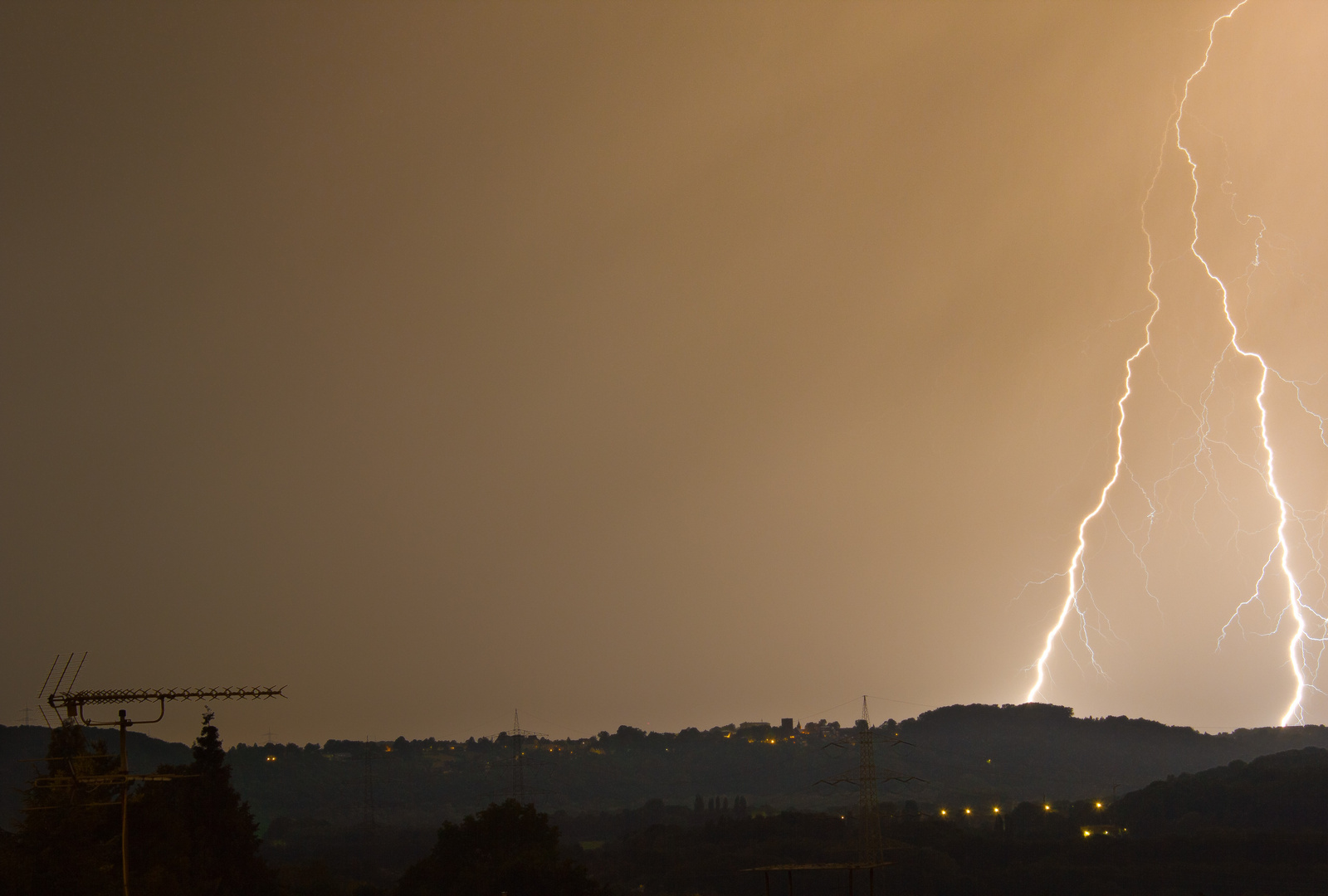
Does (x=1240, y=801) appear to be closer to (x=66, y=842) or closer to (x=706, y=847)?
(x=706, y=847)

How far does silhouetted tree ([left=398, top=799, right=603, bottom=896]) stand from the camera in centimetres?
4497

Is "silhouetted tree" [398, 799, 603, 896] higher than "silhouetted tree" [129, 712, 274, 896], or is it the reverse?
"silhouetted tree" [129, 712, 274, 896]

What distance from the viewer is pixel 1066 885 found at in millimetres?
79250

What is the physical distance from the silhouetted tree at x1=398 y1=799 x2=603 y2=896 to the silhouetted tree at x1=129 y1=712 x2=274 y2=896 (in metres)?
7.21

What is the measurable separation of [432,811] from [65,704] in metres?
177

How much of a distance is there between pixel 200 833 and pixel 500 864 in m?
12.6

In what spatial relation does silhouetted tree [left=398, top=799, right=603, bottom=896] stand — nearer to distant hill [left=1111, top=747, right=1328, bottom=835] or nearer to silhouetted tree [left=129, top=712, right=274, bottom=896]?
silhouetted tree [left=129, top=712, right=274, bottom=896]

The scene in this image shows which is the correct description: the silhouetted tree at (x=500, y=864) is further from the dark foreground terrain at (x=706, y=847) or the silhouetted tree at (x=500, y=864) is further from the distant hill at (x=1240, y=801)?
the distant hill at (x=1240, y=801)

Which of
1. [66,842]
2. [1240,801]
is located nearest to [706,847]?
[1240,801]

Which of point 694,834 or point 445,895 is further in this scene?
point 694,834

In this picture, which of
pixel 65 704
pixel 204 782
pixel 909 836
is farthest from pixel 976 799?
pixel 65 704

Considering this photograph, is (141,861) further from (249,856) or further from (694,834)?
(694,834)

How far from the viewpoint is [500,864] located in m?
48.8

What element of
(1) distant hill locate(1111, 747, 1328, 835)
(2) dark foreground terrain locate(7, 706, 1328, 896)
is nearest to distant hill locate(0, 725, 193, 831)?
(2) dark foreground terrain locate(7, 706, 1328, 896)
